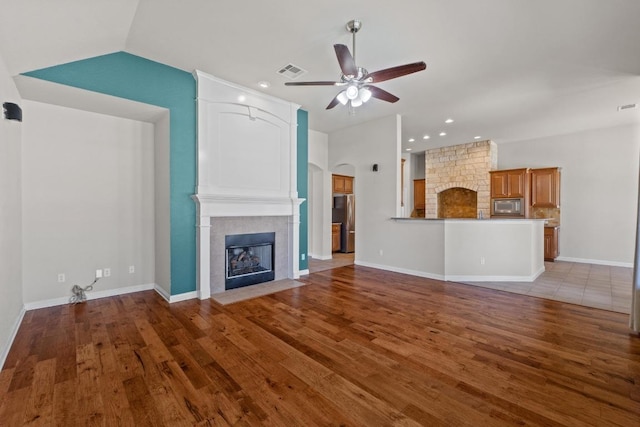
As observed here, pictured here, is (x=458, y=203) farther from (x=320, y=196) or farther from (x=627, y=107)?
(x=320, y=196)

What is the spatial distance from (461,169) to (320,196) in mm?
4372

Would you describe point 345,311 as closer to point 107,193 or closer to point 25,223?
point 107,193

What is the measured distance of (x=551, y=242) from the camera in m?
6.88

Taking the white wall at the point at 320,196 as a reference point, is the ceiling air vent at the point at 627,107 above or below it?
above

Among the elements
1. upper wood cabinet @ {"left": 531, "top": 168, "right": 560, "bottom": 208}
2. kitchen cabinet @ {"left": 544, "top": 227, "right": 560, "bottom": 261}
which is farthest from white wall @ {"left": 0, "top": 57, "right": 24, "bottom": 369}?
upper wood cabinet @ {"left": 531, "top": 168, "right": 560, "bottom": 208}

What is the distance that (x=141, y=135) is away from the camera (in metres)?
4.29

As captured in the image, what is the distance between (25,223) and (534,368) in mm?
5615

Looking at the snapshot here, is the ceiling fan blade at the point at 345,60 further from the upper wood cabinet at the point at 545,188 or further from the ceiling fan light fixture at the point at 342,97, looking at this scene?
the upper wood cabinet at the point at 545,188

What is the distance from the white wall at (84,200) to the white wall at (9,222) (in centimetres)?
25

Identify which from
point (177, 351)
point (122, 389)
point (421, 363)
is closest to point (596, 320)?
point (421, 363)

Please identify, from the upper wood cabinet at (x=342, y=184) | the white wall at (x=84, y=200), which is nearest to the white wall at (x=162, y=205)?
the white wall at (x=84, y=200)

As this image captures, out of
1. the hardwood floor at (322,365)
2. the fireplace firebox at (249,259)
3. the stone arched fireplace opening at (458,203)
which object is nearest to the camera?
the hardwood floor at (322,365)

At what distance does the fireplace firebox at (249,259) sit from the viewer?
14.5ft

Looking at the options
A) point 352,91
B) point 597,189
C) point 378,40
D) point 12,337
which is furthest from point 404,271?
A: point 12,337
